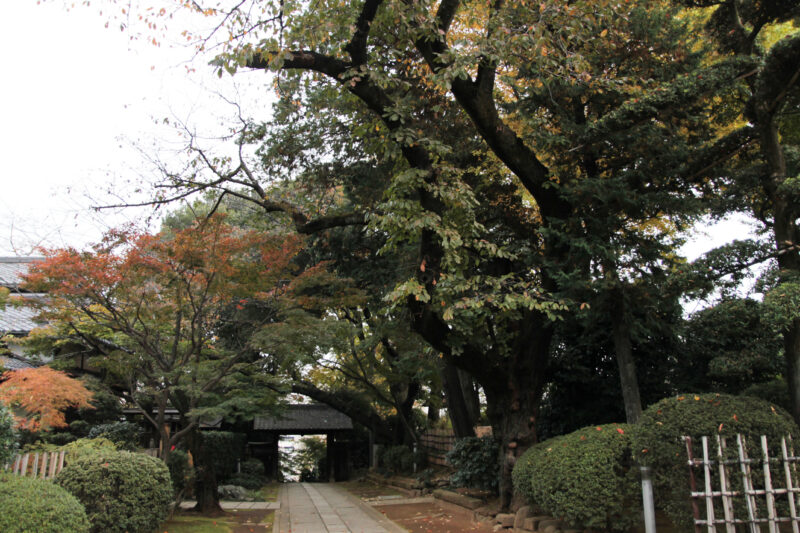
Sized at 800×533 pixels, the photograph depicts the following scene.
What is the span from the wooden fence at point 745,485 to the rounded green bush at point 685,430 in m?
0.12

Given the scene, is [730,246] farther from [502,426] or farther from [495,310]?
[502,426]

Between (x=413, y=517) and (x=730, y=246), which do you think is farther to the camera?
(x=413, y=517)

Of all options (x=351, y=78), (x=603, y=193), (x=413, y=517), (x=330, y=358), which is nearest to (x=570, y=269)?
(x=603, y=193)

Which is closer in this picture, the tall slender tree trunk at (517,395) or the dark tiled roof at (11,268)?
the tall slender tree trunk at (517,395)

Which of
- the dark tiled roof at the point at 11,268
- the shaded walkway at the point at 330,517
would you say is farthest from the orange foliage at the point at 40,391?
the dark tiled roof at the point at 11,268

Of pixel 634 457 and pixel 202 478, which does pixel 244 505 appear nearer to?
pixel 202 478

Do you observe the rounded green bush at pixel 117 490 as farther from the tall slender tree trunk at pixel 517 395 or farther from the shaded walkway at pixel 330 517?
the tall slender tree trunk at pixel 517 395

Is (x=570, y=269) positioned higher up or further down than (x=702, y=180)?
further down

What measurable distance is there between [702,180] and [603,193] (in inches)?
93.3

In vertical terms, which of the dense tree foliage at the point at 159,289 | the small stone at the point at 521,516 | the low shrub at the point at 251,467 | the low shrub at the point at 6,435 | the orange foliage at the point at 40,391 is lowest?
the low shrub at the point at 251,467

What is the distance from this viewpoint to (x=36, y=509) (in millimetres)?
4879

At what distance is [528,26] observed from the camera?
6824 mm

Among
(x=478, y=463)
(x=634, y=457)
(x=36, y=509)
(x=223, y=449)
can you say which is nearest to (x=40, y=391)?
(x=36, y=509)

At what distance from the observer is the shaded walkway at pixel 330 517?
8.92m
